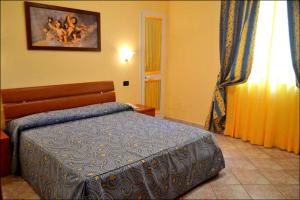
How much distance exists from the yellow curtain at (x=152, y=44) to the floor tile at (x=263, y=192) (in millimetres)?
2788

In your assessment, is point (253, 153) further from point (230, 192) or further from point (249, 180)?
point (230, 192)

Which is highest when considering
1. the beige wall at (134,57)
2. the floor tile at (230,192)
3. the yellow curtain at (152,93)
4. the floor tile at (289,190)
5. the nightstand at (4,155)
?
the beige wall at (134,57)

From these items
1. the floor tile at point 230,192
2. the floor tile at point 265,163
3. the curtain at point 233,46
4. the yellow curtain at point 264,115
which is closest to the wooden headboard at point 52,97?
the curtain at point 233,46

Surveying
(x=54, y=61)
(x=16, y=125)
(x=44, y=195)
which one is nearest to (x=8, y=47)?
(x=54, y=61)

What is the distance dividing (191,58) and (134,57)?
108 centimetres

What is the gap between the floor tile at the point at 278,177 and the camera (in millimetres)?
2664

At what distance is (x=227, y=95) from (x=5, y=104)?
3225mm

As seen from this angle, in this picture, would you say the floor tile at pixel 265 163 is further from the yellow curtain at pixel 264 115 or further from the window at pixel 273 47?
the window at pixel 273 47

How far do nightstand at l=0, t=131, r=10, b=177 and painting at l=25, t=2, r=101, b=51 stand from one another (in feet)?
3.96

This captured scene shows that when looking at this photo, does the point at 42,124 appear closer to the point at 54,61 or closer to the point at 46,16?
the point at 54,61

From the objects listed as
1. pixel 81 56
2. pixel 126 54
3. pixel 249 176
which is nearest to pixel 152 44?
pixel 126 54

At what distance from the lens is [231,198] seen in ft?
7.64

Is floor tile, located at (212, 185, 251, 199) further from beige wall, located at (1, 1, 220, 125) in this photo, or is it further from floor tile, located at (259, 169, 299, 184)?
beige wall, located at (1, 1, 220, 125)

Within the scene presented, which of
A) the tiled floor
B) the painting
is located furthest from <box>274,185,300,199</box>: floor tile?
the painting
